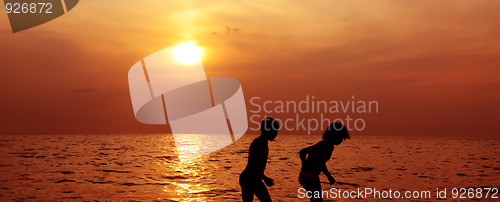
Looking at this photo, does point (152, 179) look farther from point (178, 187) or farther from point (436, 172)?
point (436, 172)

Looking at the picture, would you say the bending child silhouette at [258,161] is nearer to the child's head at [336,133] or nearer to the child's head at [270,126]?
the child's head at [270,126]

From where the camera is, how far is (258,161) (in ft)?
23.4

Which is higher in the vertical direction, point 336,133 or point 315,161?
point 336,133

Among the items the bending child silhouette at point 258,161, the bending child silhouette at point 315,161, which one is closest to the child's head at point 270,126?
the bending child silhouette at point 258,161

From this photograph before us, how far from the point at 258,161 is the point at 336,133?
51.9 inches

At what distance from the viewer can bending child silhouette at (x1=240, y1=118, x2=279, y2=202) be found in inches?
273

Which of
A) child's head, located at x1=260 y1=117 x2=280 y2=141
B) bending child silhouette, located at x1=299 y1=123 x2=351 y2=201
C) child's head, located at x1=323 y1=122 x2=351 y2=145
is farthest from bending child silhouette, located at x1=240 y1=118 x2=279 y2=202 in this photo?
child's head, located at x1=323 y1=122 x2=351 y2=145

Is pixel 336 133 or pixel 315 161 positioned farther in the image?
pixel 315 161

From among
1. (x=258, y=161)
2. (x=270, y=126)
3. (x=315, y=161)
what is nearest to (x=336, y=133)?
(x=315, y=161)

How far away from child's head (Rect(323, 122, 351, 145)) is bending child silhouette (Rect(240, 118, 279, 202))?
86 cm

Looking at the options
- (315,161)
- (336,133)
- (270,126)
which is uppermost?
(270,126)

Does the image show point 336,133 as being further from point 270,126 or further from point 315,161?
point 270,126

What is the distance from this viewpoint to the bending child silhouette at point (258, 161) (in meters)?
6.94

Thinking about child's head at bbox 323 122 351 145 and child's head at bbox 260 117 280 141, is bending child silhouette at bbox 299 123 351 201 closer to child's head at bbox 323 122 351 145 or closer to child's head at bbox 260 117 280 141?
child's head at bbox 323 122 351 145
